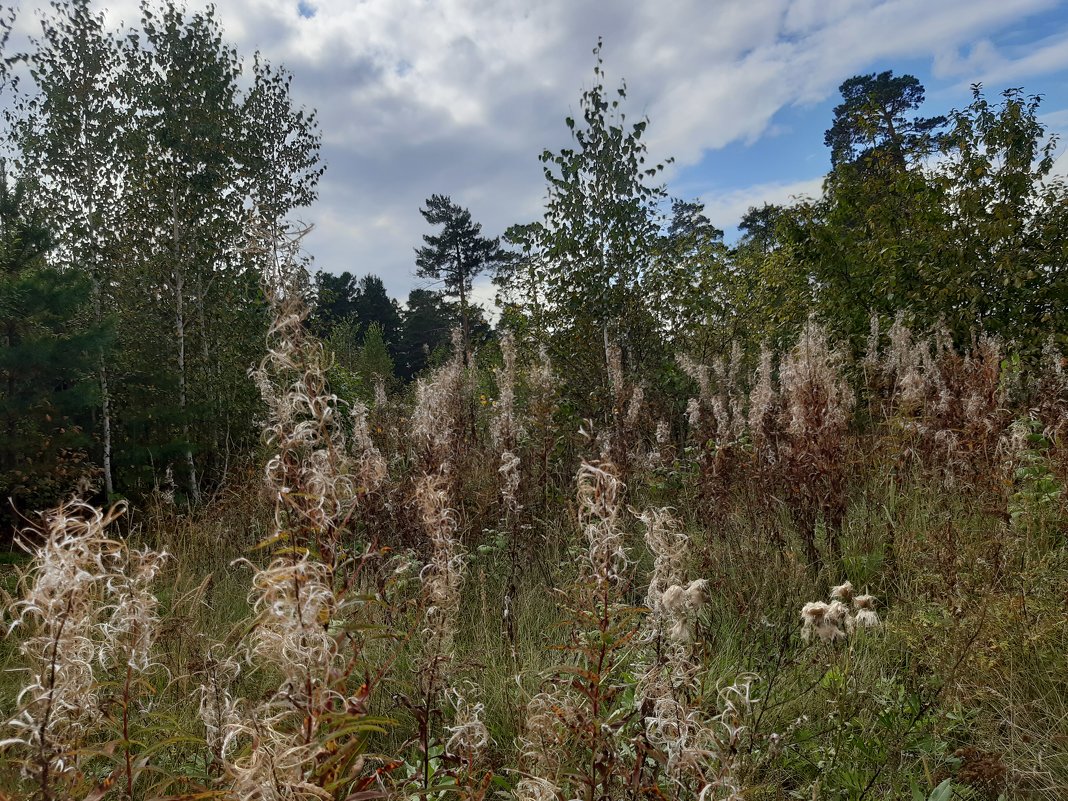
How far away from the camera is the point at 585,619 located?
5.00 feet

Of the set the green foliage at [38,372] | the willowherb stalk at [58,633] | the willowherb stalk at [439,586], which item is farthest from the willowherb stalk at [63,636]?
the green foliage at [38,372]

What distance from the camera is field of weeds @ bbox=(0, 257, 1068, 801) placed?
123 centimetres

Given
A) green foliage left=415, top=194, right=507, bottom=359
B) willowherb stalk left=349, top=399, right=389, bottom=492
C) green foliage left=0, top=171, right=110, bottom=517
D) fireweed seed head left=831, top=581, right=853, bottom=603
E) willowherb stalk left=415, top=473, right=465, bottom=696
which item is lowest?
fireweed seed head left=831, top=581, right=853, bottom=603

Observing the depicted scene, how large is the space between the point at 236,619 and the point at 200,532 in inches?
70.6

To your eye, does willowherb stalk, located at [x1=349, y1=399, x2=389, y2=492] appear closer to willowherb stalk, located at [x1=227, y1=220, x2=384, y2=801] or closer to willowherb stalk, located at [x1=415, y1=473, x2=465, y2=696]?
willowherb stalk, located at [x1=415, y1=473, x2=465, y2=696]

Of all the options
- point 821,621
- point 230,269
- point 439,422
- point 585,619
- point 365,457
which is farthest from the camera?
point 230,269

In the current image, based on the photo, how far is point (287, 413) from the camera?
4.24 feet

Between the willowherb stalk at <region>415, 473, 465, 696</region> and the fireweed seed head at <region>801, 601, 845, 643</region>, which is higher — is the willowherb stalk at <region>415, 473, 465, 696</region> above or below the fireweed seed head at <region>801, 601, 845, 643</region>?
above

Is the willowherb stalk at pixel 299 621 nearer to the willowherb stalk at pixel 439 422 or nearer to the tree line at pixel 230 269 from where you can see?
the willowherb stalk at pixel 439 422

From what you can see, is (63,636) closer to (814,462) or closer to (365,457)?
(365,457)

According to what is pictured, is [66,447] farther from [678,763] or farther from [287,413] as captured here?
[678,763]

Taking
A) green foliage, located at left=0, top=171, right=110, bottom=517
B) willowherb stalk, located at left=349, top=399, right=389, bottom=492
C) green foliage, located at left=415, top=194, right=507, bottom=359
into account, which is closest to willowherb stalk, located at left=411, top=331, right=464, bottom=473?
willowherb stalk, located at left=349, top=399, right=389, bottom=492

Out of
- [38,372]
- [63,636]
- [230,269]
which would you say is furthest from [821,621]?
[230,269]

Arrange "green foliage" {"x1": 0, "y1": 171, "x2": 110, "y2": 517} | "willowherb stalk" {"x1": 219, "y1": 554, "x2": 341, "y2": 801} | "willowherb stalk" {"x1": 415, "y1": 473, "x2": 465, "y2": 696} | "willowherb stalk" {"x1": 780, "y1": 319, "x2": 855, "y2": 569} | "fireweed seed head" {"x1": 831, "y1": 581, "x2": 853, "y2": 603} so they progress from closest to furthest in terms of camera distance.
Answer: "willowherb stalk" {"x1": 219, "y1": 554, "x2": 341, "y2": 801}
"willowherb stalk" {"x1": 415, "y1": 473, "x2": 465, "y2": 696}
"fireweed seed head" {"x1": 831, "y1": 581, "x2": 853, "y2": 603}
"willowherb stalk" {"x1": 780, "y1": 319, "x2": 855, "y2": 569}
"green foliage" {"x1": 0, "y1": 171, "x2": 110, "y2": 517}
